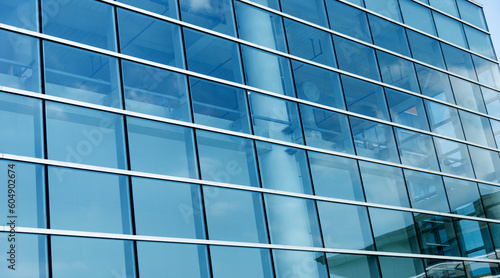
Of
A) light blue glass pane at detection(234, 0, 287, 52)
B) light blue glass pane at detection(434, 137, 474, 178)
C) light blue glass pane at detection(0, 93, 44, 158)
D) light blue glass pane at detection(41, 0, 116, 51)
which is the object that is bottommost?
light blue glass pane at detection(0, 93, 44, 158)

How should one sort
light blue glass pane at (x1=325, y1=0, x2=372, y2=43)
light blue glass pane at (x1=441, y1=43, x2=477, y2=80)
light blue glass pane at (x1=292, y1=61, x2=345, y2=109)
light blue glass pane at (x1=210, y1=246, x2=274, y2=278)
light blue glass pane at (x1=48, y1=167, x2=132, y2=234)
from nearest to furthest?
1. light blue glass pane at (x1=48, y1=167, x2=132, y2=234)
2. light blue glass pane at (x1=210, y1=246, x2=274, y2=278)
3. light blue glass pane at (x1=292, y1=61, x2=345, y2=109)
4. light blue glass pane at (x1=325, y1=0, x2=372, y2=43)
5. light blue glass pane at (x1=441, y1=43, x2=477, y2=80)

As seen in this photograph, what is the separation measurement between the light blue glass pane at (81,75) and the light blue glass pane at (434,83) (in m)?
12.7

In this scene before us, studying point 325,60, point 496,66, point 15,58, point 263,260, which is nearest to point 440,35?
point 496,66

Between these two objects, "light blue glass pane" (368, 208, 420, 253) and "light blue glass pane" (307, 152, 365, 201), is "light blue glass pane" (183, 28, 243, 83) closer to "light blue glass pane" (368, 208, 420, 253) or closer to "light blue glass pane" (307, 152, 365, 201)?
"light blue glass pane" (307, 152, 365, 201)

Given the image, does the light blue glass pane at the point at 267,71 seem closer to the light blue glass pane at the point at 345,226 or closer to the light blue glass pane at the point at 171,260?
the light blue glass pane at the point at 345,226

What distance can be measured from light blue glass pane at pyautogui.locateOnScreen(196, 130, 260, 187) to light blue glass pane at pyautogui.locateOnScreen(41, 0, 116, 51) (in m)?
3.18

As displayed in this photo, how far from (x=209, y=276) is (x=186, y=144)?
3165mm

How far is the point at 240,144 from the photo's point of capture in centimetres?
1714

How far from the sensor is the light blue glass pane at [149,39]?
1607 centimetres

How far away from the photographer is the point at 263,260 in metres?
16.1

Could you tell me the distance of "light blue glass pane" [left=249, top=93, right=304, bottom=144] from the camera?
58.8ft

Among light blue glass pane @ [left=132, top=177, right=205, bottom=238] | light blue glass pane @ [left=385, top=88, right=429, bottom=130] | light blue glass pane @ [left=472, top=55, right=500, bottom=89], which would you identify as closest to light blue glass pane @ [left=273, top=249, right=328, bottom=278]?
light blue glass pane @ [left=132, top=177, right=205, bottom=238]

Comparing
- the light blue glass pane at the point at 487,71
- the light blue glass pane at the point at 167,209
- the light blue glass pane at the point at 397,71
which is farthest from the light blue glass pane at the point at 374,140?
the light blue glass pane at the point at 487,71

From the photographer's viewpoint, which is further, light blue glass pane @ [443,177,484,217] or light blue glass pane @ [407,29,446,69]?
light blue glass pane @ [407,29,446,69]
